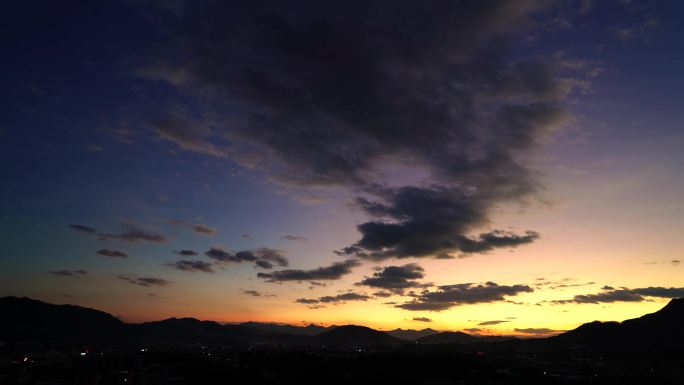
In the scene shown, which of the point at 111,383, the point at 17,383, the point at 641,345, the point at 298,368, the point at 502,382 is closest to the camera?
the point at 17,383

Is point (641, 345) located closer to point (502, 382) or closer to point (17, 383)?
point (502, 382)

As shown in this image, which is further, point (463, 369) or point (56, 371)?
point (463, 369)

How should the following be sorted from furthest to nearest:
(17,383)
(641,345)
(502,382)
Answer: (641,345)
(502,382)
(17,383)

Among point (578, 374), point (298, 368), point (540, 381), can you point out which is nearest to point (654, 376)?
point (578, 374)

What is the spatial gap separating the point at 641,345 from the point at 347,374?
529 ft

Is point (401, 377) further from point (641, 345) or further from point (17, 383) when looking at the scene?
point (641, 345)

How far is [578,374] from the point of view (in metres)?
129

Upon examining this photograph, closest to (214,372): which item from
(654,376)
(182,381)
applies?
(182,381)

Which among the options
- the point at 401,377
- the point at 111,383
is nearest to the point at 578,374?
the point at 401,377

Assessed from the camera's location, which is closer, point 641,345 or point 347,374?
point 347,374

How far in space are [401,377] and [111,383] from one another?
65.4 m

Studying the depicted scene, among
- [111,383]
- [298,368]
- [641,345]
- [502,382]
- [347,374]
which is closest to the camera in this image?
[111,383]

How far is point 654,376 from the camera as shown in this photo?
115m

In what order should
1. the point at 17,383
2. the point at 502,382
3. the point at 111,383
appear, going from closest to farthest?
1. the point at 17,383
2. the point at 111,383
3. the point at 502,382
